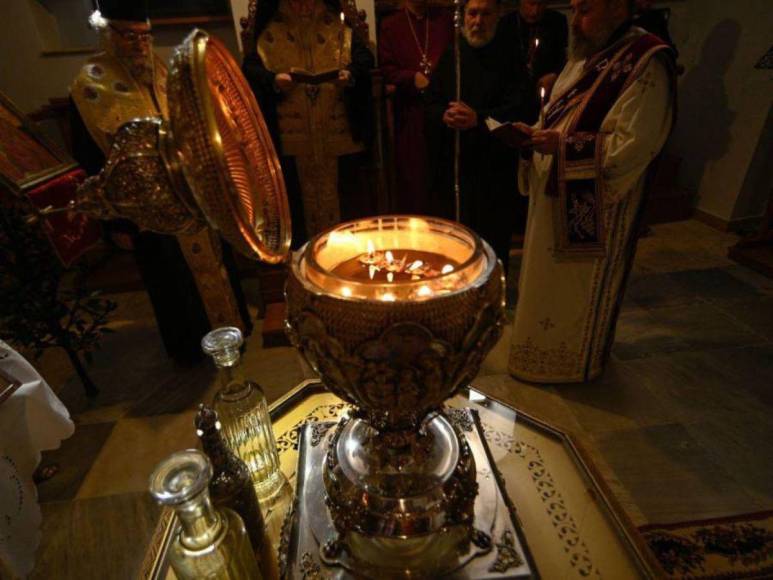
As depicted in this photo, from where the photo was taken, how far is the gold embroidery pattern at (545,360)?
182cm

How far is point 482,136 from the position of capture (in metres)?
2.19

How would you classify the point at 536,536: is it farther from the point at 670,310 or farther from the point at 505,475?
the point at 670,310

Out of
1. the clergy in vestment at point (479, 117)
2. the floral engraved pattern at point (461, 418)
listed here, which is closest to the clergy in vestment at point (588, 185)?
the clergy in vestment at point (479, 117)

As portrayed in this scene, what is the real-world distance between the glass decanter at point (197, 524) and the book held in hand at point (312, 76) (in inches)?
68.4

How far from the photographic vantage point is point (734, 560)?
1203 millimetres

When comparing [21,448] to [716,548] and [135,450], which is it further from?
[716,548]

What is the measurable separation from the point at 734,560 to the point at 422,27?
255 centimetres

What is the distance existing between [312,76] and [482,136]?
2.75ft

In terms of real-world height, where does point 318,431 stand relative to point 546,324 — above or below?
above

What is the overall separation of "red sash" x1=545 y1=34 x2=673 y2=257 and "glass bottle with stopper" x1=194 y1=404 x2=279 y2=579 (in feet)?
4.03

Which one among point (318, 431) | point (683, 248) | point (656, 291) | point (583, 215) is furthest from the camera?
point (683, 248)

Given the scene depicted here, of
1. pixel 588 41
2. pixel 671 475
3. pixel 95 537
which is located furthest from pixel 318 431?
pixel 588 41

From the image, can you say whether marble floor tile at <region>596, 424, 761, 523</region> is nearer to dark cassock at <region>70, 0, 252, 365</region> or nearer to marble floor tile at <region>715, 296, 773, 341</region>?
marble floor tile at <region>715, 296, 773, 341</region>

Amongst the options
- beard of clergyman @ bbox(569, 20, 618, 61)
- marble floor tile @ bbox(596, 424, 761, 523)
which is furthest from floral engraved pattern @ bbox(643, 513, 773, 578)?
beard of clergyman @ bbox(569, 20, 618, 61)
